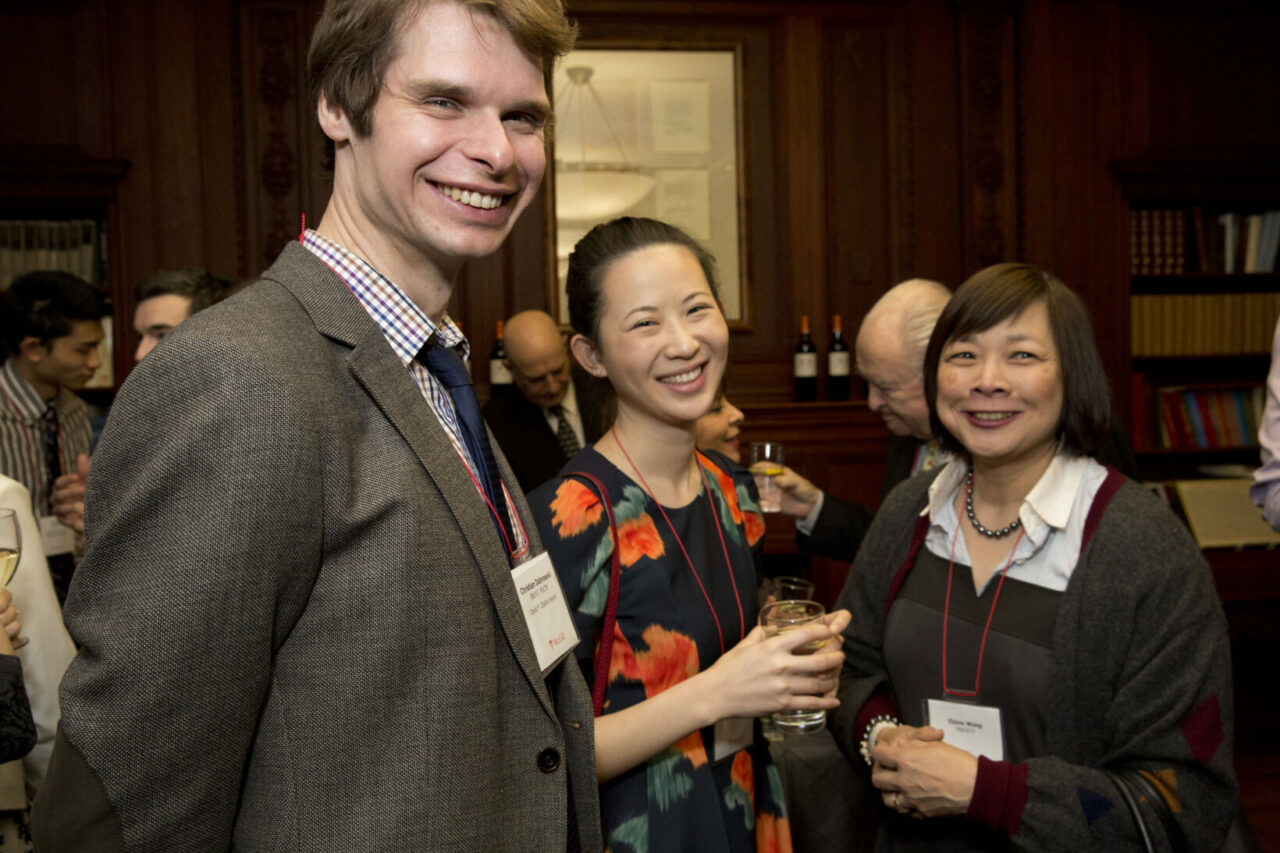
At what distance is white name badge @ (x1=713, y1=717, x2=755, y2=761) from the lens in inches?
59.1

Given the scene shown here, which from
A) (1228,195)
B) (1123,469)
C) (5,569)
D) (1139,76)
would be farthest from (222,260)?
(1228,195)

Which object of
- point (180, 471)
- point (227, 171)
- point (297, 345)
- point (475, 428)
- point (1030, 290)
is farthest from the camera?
point (227, 171)

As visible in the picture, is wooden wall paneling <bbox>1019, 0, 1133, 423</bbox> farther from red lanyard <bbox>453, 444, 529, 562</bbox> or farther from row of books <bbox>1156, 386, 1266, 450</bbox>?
red lanyard <bbox>453, 444, 529, 562</bbox>

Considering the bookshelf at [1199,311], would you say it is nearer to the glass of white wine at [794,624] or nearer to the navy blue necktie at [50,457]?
the glass of white wine at [794,624]

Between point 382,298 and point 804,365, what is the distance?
4392mm

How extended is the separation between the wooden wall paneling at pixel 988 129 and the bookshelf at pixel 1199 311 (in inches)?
27.7

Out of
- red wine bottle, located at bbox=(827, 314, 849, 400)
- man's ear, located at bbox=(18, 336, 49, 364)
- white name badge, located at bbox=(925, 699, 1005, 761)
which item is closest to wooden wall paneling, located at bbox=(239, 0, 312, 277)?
man's ear, located at bbox=(18, 336, 49, 364)

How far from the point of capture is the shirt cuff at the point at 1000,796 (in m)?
1.50

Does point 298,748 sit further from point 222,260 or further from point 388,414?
point 222,260

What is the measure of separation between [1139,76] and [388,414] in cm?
599

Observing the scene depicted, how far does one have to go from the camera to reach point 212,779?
0.81 meters

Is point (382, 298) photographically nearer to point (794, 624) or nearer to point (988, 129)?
point (794, 624)

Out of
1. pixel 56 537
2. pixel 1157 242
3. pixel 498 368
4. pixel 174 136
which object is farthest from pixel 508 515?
pixel 1157 242

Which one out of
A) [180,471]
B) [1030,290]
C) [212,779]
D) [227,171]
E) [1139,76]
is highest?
[1139,76]
